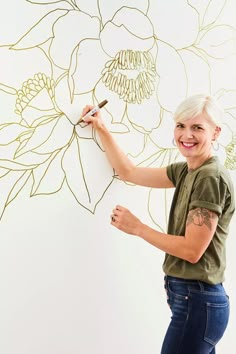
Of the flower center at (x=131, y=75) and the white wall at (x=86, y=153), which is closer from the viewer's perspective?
the white wall at (x=86, y=153)

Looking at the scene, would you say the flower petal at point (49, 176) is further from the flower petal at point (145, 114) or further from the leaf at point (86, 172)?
the flower petal at point (145, 114)

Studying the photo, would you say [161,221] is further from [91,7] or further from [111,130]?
[91,7]

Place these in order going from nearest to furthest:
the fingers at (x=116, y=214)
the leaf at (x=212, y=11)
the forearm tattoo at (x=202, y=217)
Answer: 1. the forearm tattoo at (x=202, y=217)
2. the fingers at (x=116, y=214)
3. the leaf at (x=212, y=11)

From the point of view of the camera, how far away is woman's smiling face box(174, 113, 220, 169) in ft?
3.41

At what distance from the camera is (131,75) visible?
116cm

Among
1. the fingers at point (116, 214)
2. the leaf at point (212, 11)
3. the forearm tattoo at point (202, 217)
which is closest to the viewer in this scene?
the forearm tattoo at point (202, 217)

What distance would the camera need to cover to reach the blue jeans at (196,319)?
1011mm

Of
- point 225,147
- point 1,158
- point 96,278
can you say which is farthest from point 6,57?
point 225,147

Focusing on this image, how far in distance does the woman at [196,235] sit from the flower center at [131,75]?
0.12 meters

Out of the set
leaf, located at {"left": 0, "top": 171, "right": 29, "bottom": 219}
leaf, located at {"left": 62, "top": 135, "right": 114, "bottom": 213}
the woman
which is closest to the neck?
the woman

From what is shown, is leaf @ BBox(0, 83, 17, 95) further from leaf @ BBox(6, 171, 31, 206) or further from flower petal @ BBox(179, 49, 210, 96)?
flower petal @ BBox(179, 49, 210, 96)

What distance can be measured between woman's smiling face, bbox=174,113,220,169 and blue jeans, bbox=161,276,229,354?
30 centimetres

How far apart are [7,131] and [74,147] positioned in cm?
18

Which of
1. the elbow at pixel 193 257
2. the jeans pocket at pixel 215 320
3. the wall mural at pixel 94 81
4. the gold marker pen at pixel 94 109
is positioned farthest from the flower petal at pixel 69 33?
the jeans pocket at pixel 215 320
